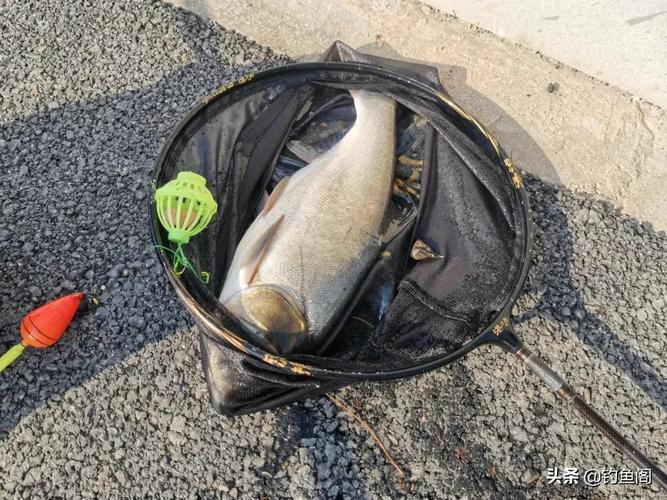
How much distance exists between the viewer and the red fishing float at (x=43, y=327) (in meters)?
2.61

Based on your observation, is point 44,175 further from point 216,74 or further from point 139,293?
point 216,74

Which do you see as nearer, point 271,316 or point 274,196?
point 271,316

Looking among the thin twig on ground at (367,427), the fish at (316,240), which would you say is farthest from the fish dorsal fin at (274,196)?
the thin twig on ground at (367,427)

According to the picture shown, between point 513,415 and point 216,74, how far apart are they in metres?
2.60

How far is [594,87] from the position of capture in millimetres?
3629

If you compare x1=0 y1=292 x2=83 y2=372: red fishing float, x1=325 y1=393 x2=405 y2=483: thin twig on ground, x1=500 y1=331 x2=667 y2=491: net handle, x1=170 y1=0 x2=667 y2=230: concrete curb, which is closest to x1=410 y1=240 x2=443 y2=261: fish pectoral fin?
x1=500 y1=331 x2=667 y2=491: net handle

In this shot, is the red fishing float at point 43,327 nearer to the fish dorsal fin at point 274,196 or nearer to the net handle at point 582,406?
the fish dorsal fin at point 274,196

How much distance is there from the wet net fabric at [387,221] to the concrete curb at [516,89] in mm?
599

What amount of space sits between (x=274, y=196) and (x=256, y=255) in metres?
0.35

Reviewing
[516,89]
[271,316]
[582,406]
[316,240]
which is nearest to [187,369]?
[271,316]

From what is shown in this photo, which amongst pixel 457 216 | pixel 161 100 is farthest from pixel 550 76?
pixel 161 100

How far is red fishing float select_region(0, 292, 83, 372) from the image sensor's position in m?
2.61

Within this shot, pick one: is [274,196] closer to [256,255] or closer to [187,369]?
[256,255]

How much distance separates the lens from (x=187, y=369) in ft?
9.15
